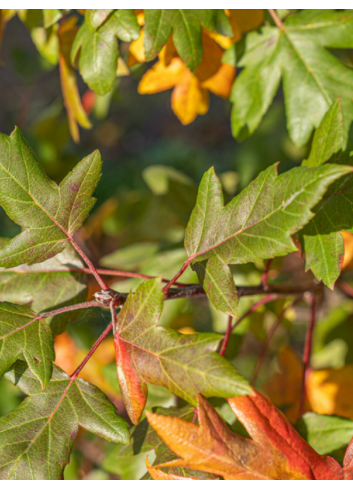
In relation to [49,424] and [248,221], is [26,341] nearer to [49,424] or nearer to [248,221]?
[49,424]

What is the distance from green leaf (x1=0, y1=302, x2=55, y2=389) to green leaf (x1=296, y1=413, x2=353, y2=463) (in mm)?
623

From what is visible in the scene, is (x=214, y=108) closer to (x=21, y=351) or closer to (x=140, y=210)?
(x=140, y=210)

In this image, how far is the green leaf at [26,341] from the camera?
0.71 m

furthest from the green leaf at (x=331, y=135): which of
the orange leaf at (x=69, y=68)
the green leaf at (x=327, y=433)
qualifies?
the orange leaf at (x=69, y=68)

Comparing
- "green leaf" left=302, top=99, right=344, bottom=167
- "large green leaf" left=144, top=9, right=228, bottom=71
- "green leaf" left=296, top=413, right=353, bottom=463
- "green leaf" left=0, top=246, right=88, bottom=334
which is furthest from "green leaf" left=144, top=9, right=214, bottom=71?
"green leaf" left=296, top=413, right=353, bottom=463

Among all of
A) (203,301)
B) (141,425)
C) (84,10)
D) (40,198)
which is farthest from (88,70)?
(203,301)

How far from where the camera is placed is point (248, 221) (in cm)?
69

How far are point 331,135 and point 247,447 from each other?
23.7 inches

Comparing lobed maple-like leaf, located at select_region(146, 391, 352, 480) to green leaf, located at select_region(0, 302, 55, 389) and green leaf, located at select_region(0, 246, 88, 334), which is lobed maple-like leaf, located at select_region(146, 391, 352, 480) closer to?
green leaf, located at select_region(0, 302, 55, 389)

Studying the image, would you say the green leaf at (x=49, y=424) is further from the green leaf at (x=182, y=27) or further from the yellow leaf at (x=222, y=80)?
the yellow leaf at (x=222, y=80)

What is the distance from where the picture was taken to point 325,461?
763 millimetres

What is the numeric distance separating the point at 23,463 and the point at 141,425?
0.90ft

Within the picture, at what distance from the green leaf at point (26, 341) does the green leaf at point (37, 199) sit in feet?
0.31

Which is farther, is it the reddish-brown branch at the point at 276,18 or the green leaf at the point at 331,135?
the reddish-brown branch at the point at 276,18
